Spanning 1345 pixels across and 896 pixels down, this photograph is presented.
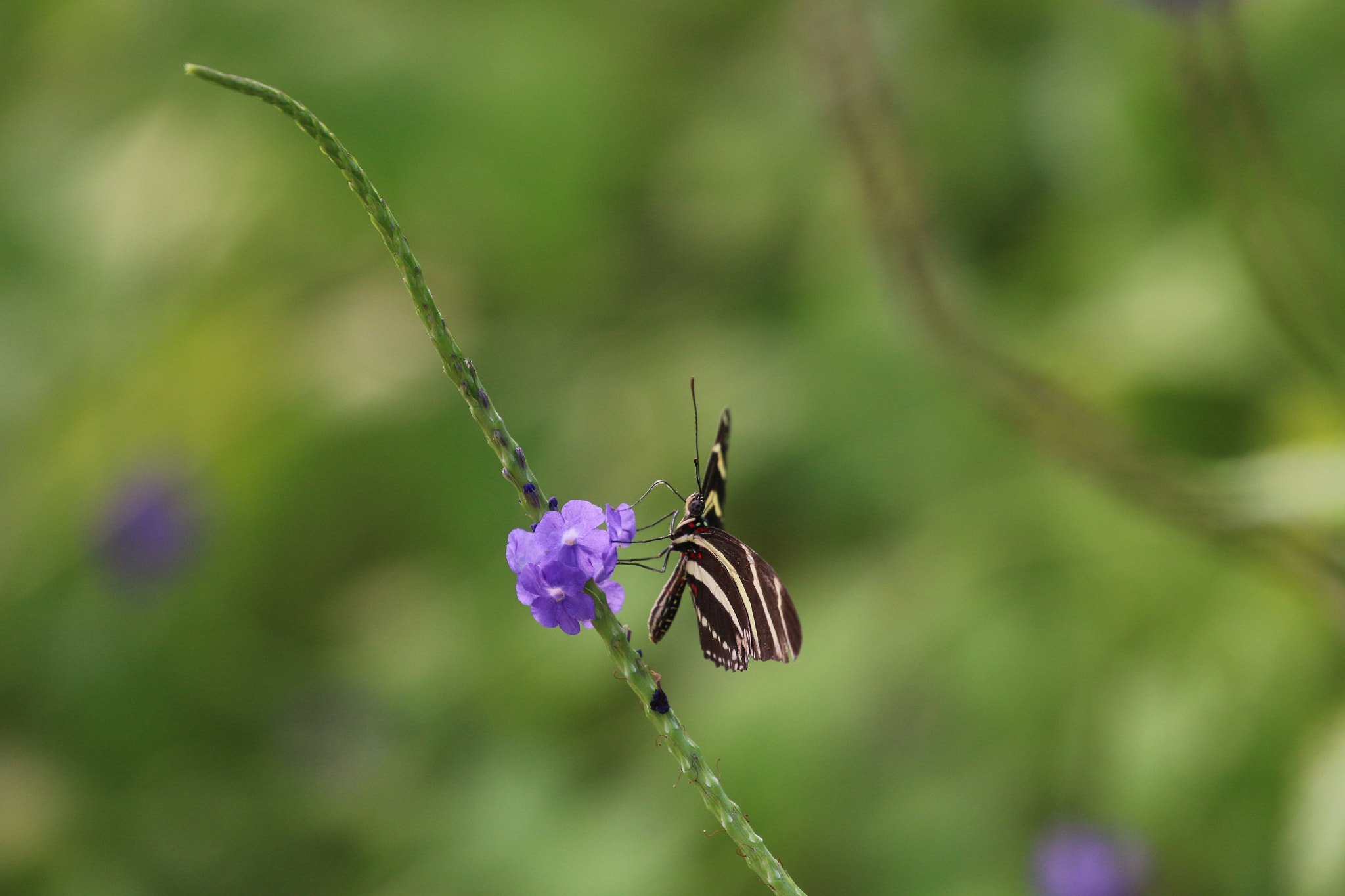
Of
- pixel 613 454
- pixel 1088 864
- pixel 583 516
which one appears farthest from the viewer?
pixel 613 454

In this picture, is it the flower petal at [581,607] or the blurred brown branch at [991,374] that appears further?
the blurred brown branch at [991,374]

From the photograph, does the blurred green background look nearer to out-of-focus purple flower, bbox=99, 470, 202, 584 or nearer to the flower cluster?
out-of-focus purple flower, bbox=99, 470, 202, 584

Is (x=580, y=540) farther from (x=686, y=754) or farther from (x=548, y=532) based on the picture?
(x=686, y=754)

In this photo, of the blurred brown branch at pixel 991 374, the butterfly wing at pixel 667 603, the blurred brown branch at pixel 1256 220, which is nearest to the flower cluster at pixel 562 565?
the butterfly wing at pixel 667 603

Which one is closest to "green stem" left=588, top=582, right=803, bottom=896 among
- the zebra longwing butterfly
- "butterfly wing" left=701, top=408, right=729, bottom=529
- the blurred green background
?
the zebra longwing butterfly

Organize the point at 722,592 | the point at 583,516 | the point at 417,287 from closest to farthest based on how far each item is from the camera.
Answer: the point at 417,287
the point at 583,516
the point at 722,592

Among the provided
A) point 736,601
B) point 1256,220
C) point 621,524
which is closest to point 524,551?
point 621,524

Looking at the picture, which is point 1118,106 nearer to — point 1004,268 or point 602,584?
point 1004,268

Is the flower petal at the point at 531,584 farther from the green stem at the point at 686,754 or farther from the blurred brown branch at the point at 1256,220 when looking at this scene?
the blurred brown branch at the point at 1256,220

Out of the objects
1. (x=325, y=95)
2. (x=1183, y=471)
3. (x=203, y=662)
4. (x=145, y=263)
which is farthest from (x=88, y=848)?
(x=1183, y=471)
